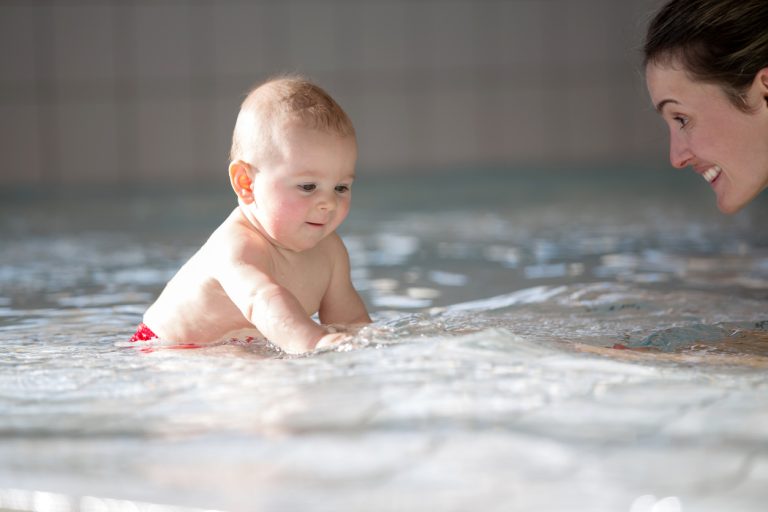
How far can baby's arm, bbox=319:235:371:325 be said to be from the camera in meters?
2.45

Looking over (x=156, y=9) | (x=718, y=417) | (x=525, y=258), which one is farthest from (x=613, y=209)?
(x=156, y=9)

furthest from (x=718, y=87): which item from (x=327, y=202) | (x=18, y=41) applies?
(x=18, y=41)

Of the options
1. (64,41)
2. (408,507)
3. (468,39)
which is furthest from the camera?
(468,39)

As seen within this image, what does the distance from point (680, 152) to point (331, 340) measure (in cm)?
98

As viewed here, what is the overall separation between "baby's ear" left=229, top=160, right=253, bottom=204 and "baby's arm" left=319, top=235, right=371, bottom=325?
0.96ft

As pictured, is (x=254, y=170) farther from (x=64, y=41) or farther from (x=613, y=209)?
(x=64, y=41)

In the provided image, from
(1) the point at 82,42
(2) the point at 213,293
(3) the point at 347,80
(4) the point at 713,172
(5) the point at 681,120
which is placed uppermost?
(1) the point at 82,42

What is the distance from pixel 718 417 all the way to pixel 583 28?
30.8 feet

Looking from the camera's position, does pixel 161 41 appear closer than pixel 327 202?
No

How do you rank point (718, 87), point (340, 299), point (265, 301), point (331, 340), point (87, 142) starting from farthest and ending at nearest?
point (87, 142) < point (340, 299) < point (718, 87) < point (265, 301) < point (331, 340)

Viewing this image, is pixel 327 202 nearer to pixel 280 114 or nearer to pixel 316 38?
pixel 280 114

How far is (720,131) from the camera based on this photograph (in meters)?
2.28

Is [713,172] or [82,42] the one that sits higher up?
[82,42]

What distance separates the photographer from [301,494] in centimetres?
114
